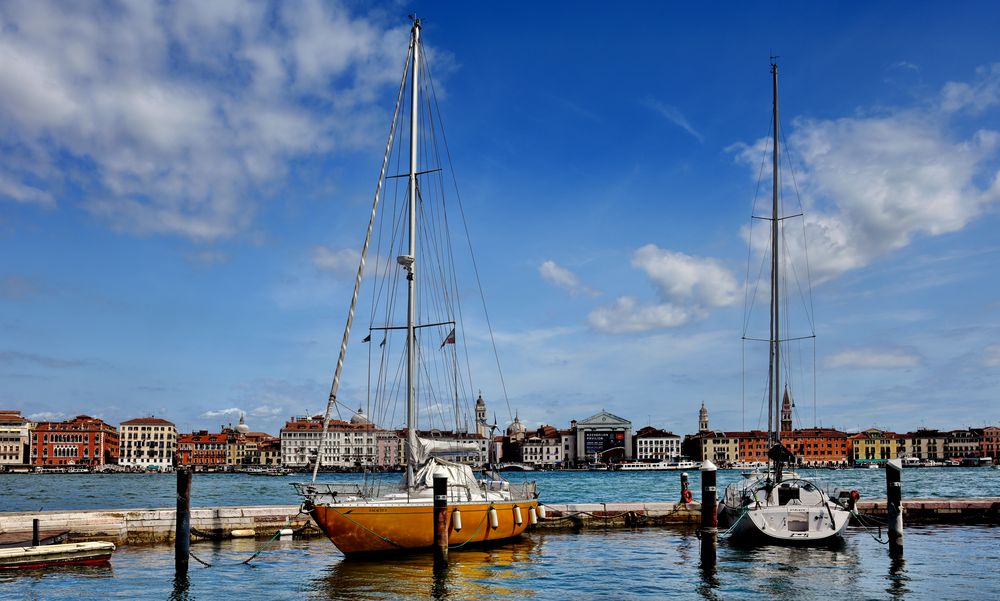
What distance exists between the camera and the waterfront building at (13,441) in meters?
170

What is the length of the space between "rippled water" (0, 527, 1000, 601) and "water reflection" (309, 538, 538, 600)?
0.03 meters

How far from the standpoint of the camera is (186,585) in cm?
1953

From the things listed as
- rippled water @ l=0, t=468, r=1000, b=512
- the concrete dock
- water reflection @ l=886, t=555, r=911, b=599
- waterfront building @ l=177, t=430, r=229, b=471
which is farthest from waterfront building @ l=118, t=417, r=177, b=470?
water reflection @ l=886, t=555, r=911, b=599

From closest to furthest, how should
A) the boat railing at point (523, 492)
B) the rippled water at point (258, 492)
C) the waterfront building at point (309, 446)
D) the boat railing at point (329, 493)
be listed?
the boat railing at point (329, 493) → the boat railing at point (523, 492) → the rippled water at point (258, 492) → the waterfront building at point (309, 446)

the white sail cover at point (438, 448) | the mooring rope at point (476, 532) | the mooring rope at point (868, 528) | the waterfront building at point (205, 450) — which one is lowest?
the waterfront building at point (205, 450)

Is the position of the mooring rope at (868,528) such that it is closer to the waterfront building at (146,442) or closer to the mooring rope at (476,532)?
the mooring rope at (476,532)

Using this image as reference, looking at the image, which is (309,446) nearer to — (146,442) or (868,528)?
(146,442)

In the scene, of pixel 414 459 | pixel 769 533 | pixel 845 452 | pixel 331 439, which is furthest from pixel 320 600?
pixel 845 452

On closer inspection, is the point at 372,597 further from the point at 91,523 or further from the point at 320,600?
the point at 91,523

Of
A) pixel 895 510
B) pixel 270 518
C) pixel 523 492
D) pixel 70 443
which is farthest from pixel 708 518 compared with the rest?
pixel 70 443

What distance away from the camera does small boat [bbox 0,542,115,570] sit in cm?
2047

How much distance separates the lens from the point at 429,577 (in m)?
20.5

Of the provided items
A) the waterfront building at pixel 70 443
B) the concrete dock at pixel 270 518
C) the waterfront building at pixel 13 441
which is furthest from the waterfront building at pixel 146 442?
the concrete dock at pixel 270 518

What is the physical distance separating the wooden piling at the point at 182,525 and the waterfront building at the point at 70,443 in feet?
550
